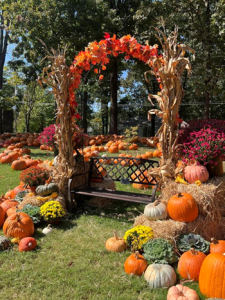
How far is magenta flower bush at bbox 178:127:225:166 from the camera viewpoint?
407 cm

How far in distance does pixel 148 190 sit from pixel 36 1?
15.1 m

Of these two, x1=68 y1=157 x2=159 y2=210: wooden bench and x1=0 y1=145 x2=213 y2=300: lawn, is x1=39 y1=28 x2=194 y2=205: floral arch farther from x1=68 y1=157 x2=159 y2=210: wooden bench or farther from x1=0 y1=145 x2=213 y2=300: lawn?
x1=0 y1=145 x2=213 y2=300: lawn

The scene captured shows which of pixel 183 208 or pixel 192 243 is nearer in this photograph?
pixel 192 243

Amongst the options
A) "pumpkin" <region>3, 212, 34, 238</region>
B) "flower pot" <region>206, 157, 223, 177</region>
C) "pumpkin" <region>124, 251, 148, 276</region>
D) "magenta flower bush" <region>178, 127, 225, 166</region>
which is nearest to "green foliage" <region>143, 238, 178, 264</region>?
"pumpkin" <region>124, 251, 148, 276</region>

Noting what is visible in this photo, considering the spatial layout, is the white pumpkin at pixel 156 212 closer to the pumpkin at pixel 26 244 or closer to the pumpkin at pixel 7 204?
the pumpkin at pixel 26 244

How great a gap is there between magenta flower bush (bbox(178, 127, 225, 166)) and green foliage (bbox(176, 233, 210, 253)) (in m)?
1.21

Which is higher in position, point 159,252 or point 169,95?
point 169,95

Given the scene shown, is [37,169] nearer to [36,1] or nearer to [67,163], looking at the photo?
[67,163]

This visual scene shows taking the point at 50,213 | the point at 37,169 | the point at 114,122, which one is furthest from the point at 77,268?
the point at 114,122

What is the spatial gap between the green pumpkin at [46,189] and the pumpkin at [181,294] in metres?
2.90

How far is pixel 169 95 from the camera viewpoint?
422cm

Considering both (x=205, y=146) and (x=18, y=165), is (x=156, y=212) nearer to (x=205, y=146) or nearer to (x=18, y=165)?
(x=205, y=146)

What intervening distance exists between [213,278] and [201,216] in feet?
4.05

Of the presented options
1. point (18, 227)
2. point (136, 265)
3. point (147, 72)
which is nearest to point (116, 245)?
point (136, 265)
